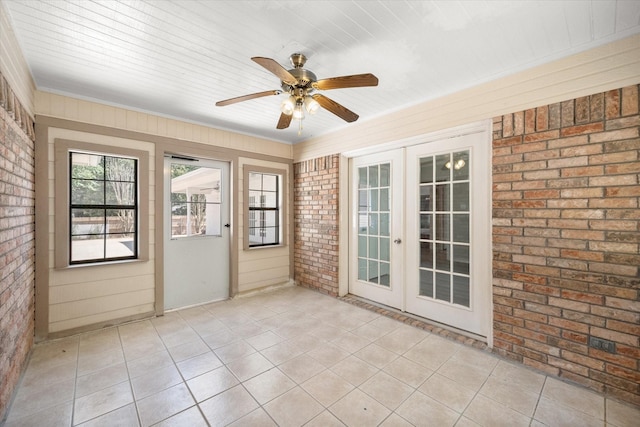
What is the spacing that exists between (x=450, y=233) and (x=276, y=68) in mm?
2580

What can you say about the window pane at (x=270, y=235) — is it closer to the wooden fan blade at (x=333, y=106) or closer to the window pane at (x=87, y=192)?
the window pane at (x=87, y=192)

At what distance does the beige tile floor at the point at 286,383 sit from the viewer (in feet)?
6.08

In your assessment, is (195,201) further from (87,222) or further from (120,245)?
(87,222)

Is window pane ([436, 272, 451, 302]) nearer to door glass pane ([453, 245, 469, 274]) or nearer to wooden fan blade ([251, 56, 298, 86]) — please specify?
door glass pane ([453, 245, 469, 274])

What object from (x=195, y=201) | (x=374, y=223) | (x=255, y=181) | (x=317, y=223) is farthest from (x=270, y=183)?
(x=374, y=223)

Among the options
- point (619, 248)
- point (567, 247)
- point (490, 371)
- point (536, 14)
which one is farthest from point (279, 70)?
point (490, 371)

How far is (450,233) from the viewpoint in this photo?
10.4 feet

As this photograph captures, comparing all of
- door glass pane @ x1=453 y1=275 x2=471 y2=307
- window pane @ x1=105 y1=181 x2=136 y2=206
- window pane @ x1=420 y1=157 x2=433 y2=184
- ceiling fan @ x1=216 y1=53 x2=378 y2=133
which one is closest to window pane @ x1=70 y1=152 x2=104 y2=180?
window pane @ x1=105 y1=181 x2=136 y2=206

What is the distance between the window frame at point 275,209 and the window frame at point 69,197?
4.62ft

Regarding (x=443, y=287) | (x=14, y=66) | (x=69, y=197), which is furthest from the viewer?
(x=443, y=287)

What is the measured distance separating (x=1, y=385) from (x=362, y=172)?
4.09 m

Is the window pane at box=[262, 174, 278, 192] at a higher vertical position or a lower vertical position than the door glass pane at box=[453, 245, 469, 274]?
higher

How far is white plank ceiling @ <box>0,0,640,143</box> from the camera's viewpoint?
1796 mm

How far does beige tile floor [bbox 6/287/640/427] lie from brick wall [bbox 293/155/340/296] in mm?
1319
